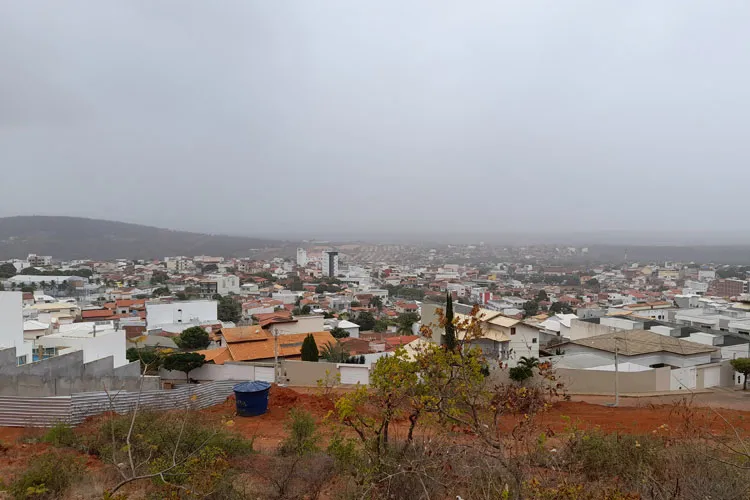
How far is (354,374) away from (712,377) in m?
12.2

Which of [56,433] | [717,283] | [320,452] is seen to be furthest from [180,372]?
[717,283]

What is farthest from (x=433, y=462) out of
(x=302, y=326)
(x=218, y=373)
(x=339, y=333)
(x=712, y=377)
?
(x=339, y=333)

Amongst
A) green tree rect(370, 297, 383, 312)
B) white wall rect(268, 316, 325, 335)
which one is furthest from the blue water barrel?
green tree rect(370, 297, 383, 312)

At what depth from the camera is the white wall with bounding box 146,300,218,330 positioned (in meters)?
37.2

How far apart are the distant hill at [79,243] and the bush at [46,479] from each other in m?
172

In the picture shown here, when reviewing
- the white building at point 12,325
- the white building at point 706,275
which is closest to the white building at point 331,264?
the white building at point 706,275

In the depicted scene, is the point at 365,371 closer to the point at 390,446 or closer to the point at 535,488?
the point at 390,446

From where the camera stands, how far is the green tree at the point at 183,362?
15961 mm

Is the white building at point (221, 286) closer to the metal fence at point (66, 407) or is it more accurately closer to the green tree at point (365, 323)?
the green tree at point (365, 323)

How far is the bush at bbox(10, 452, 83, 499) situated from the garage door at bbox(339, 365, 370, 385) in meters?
9.29

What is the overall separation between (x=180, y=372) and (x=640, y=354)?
1663cm

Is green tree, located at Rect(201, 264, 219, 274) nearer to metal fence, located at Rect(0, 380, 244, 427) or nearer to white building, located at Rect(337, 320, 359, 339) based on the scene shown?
white building, located at Rect(337, 320, 359, 339)

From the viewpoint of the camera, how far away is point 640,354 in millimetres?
18812

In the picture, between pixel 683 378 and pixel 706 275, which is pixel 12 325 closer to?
pixel 683 378
